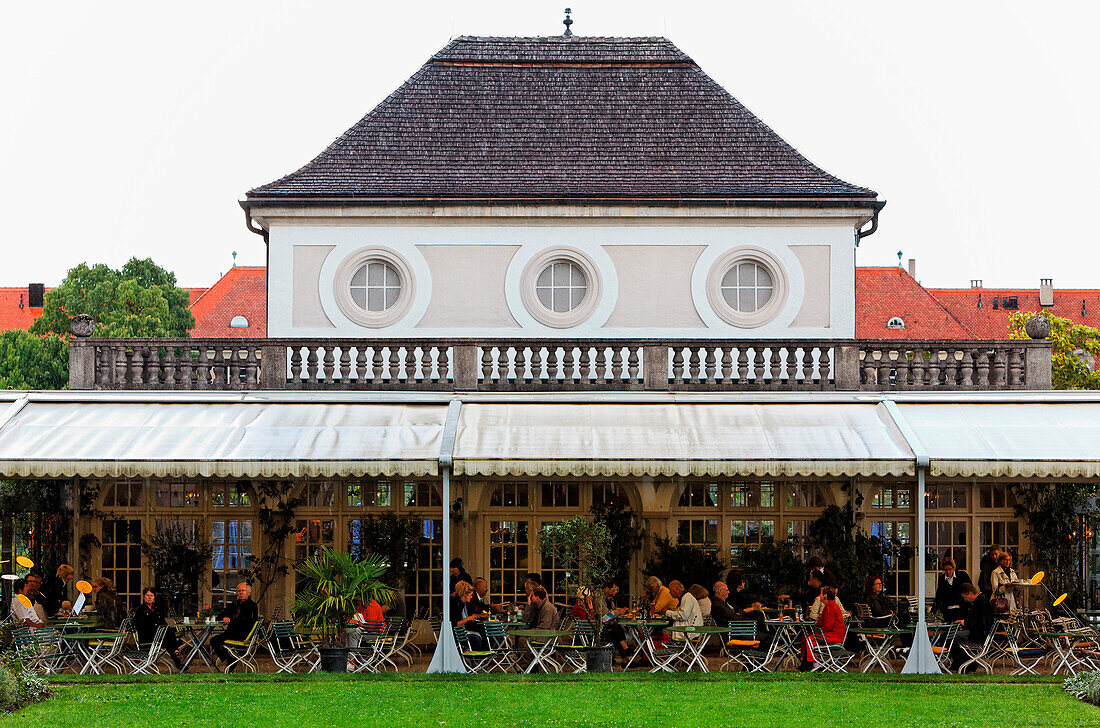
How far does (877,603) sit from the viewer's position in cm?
1645

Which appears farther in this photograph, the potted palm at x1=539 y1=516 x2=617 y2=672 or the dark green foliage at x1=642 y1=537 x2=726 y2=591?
the dark green foliage at x1=642 y1=537 x2=726 y2=591

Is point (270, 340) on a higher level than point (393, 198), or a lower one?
lower

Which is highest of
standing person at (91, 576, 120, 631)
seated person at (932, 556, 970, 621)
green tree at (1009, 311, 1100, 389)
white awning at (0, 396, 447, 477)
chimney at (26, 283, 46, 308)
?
chimney at (26, 283, 46, 308)

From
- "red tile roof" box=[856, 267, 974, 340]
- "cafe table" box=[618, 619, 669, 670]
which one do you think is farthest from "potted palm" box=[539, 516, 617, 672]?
"red tile roof" box=[856, 267, 974, 340]

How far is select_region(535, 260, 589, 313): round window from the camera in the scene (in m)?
19.4

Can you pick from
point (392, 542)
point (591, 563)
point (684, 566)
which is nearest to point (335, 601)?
point (591, 563)

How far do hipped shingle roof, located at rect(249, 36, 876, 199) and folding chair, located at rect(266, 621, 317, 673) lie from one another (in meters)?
6.86

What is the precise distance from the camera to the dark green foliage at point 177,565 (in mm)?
17625

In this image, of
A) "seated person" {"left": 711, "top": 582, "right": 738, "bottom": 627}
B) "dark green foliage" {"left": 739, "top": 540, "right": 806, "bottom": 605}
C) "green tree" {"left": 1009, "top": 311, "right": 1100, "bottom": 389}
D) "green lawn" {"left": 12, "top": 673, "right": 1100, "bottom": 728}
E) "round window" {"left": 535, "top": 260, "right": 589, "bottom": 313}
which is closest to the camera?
"green lawn" {"left": 12, "top": 673, "right": 1100, "bottom": 728}

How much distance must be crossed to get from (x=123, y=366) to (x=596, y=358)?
613 cm

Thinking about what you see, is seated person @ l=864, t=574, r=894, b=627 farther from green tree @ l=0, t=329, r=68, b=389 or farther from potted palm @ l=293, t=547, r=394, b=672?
green tree @ l=0, t=329, r=68, b=389

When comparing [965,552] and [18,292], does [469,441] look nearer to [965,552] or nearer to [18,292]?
[965,552]

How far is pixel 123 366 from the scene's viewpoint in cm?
1703

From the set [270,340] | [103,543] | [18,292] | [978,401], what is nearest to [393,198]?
[270,340]
